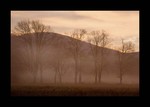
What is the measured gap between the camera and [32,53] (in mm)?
9000

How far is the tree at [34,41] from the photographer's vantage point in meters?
8.96

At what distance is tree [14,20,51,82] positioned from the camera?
8.96 metres

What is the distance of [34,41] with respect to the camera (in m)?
10.1

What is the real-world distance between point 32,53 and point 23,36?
167 centimetres
